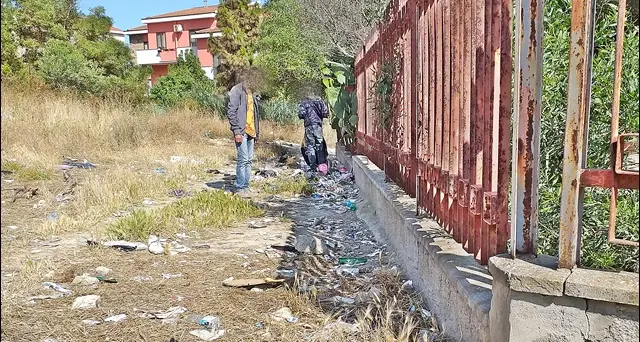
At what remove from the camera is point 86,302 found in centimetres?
338

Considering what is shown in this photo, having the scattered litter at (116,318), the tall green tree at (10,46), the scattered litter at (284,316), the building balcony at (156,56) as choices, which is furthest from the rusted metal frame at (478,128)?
the building balcony at (156,56)

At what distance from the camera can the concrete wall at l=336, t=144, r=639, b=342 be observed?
1.57 m

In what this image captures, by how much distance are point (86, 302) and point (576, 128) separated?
10.4 ft

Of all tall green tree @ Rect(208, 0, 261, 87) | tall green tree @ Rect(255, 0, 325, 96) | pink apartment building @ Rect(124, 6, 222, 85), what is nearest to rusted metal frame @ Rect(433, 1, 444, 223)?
tall green tree @ Rect(255, 0, 325, 96)

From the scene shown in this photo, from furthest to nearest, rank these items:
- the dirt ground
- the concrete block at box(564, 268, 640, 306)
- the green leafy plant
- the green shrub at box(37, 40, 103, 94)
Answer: the green shrub at box(37, 40, 103, 94), the green leafy plant, the dirt ground, the concrete block at box(564, 268, 640, 306)

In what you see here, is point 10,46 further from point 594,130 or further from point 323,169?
point 594,130

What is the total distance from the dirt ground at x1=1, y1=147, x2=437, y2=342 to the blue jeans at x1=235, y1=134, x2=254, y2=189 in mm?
2096

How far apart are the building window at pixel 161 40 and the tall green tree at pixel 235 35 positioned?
1677 centimetres

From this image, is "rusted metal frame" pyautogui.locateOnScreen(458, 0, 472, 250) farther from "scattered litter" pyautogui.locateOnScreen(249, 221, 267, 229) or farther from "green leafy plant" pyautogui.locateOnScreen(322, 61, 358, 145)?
"green leafy plant" pyautogui.locateOnScreen(322, 61, 358, 145)

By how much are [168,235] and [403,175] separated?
250 centimetres

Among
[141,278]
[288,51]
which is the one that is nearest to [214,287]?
[141,278]

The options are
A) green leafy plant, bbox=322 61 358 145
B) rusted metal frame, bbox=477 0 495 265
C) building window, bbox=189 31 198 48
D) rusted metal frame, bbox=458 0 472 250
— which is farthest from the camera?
building window, bbox=189 31 198 48

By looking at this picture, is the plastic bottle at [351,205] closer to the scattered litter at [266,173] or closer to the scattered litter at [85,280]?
the scattered litter at [266,173]

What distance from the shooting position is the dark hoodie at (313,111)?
378 inches
